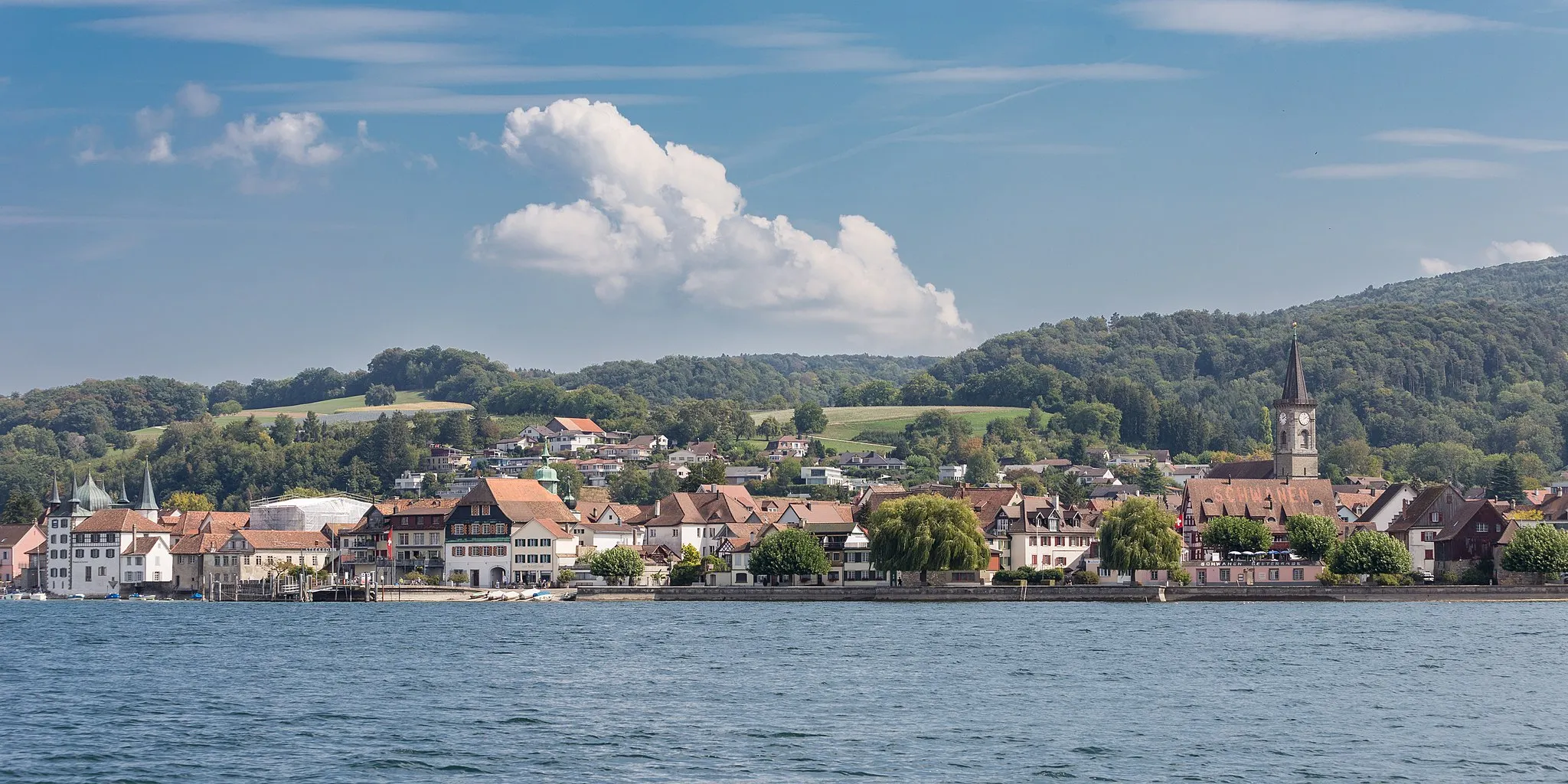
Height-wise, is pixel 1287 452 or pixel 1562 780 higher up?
pixel 1287 452

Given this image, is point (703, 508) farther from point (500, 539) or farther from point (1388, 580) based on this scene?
point (1388, 580)

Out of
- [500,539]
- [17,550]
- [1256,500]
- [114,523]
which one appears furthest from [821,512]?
[17,550]

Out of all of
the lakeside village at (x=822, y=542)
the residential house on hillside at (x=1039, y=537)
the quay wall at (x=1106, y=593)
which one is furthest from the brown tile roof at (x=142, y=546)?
the residential house on hillside at (x=1039, y=537)

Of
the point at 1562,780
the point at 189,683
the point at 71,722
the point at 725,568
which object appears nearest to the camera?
the point at 1562,780

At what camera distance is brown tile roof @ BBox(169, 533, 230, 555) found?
135 m

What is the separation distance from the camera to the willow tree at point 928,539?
10569cm

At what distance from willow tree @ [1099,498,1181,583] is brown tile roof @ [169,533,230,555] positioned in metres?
63.4

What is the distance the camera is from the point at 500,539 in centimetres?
12612

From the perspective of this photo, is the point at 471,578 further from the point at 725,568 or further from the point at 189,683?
the point at 189,683

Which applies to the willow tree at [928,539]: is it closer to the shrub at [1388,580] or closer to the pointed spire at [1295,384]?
the shrub at [1388,580]

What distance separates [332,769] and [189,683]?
1956 cm

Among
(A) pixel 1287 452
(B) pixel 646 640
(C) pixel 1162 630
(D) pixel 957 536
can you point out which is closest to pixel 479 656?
(B) pixel 646 640

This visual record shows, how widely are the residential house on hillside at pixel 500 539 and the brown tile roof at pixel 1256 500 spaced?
41.4m

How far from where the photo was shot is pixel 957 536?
105750mm
